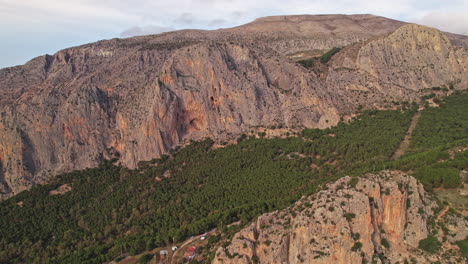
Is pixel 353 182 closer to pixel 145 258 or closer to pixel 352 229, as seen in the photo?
pixel 352 229

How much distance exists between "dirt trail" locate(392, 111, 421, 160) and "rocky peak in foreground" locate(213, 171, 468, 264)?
28.7 m

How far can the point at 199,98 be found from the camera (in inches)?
3728

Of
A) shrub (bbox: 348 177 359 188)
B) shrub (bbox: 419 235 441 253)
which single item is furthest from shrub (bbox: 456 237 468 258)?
shrub (bbox: 348 177 359 188)

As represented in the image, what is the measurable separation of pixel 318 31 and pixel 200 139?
266 ft

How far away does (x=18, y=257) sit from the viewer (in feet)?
218

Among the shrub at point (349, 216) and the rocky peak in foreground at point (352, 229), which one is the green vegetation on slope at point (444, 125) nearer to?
the rocky peak in foreground at point (352, 229)

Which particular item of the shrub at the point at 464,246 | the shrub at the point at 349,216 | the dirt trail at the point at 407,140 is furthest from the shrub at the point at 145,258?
the dirt trail at the point at 407,140

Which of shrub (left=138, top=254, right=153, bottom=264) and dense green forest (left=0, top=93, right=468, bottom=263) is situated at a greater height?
dense green forest (left=0, top=93, right=468, bottom=263)

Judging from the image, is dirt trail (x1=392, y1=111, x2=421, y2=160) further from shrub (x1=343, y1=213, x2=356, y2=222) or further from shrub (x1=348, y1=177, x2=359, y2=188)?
shrub (x1=343, y1=213, x2=356, y2=222)

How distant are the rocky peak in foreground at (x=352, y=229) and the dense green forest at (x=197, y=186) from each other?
1472 cm

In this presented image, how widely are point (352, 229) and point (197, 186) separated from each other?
44778 millimetres

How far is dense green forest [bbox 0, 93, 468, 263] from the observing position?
6253cm

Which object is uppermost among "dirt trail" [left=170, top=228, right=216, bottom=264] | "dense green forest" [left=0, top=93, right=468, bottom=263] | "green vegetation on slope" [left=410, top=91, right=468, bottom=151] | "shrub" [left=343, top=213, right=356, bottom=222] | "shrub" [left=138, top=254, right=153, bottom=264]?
"green vegetation on slope" [left=410, top=91, right=468, bottom=151]

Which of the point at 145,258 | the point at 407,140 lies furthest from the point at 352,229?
the point at 407,140
